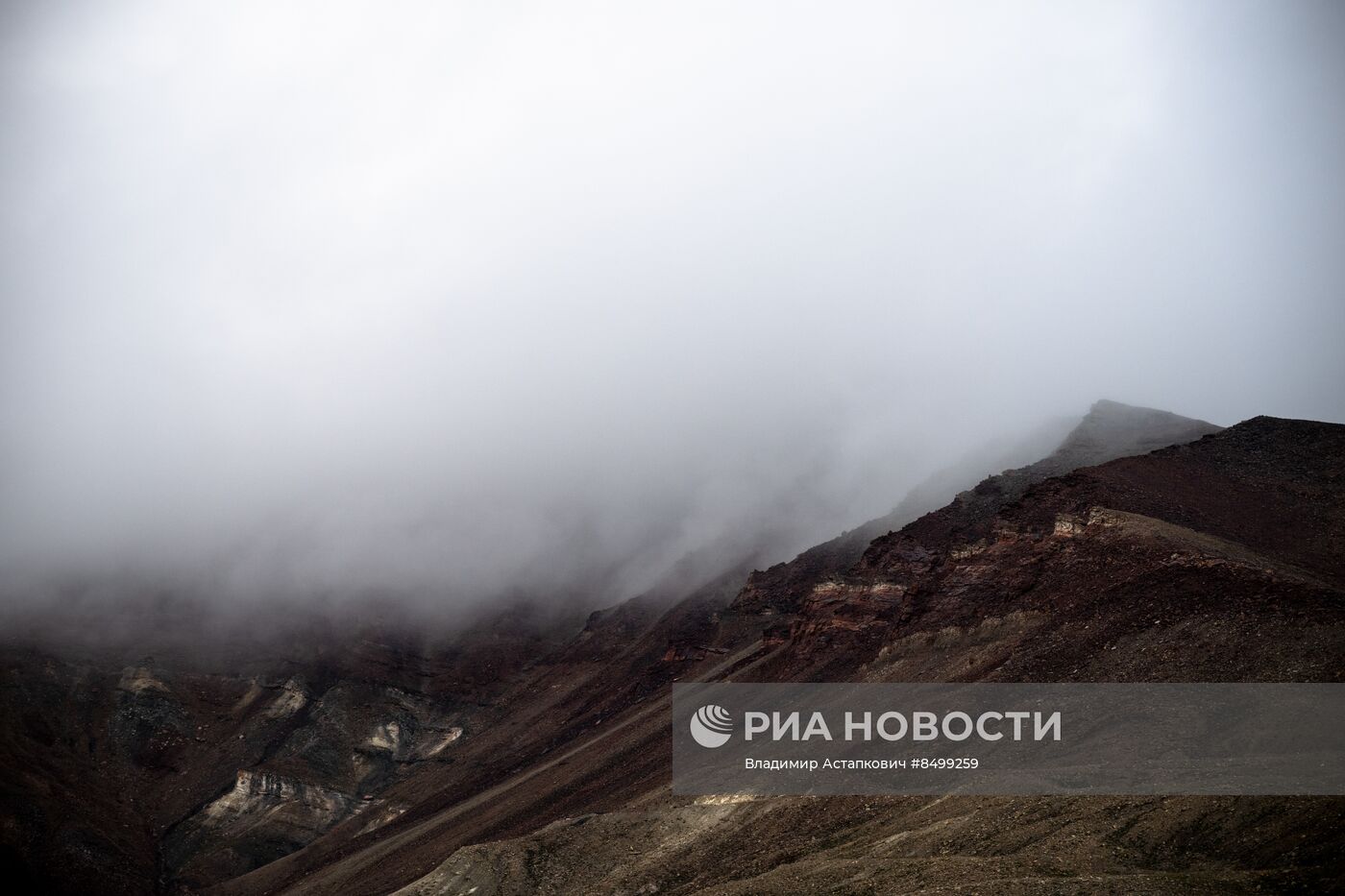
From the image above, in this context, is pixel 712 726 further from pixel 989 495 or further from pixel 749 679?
pixel 989 495

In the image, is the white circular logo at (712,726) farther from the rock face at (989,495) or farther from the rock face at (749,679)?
the rock face at (989,495)

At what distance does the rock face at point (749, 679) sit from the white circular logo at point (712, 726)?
309 cm

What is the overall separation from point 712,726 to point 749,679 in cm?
1272

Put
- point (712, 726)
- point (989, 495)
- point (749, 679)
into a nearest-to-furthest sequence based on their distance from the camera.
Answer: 1. point (712, 726)
2. point (749, 679)
3. point (989, 495)

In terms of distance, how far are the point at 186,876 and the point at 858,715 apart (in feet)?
188

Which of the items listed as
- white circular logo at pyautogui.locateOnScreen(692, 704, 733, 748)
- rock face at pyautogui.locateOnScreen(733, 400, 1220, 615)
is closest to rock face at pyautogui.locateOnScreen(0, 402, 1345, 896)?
rock face at pyautogui.locateOnScreen(733, 400, 1220, 615)

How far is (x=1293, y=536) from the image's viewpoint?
55719mm

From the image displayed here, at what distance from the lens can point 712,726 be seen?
2566 inches

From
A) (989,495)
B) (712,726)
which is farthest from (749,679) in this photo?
(989,495)

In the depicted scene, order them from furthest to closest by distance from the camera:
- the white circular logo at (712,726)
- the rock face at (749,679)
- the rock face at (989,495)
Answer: the rock face at (989,495) < the white circular logo at (712,726) < the rock face at (749,679)

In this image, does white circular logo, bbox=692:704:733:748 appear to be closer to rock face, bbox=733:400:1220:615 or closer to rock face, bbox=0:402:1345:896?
rock face, bbox=0:402:1345:896

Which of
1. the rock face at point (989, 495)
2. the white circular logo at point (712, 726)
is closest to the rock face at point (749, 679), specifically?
the rock face at point (989, 495)

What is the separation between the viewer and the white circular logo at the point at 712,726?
58156 millimetres

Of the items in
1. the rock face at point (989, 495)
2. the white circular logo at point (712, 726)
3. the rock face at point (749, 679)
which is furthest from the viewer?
the rock face at point (989, 495)
